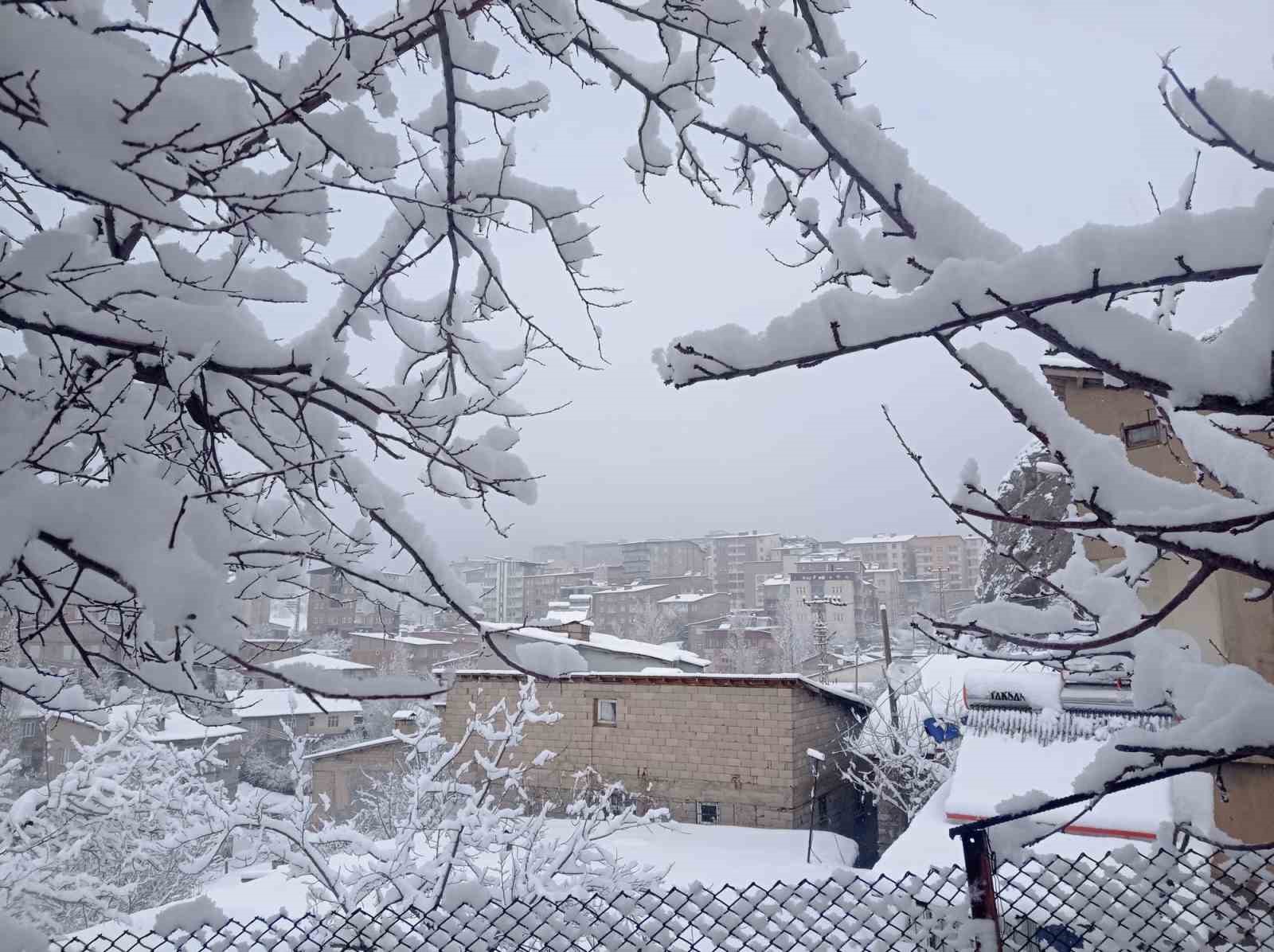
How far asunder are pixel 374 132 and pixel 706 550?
86.8m

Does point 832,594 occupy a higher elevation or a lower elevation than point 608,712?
lower

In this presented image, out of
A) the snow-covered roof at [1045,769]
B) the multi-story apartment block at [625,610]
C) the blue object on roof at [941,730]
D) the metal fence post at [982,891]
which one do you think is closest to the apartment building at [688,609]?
the multi-story apartment block at [625,610]

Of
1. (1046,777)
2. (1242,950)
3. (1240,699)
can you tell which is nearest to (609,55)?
(1240,699)

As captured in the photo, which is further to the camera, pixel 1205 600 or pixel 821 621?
pixel 821 621

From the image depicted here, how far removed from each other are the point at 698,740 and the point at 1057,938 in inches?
557

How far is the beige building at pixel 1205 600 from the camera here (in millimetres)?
3492

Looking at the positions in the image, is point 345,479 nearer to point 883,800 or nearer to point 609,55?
point 609,55

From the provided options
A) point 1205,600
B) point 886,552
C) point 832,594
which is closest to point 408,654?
point 832,594

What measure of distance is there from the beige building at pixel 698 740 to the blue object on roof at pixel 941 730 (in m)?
2.37

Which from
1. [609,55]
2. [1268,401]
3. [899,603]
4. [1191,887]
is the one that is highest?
[609,55]

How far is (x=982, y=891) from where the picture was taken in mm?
1978

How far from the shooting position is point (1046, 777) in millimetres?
5543

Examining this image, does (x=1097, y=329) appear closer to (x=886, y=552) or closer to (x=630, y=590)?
(x=630, y=590)

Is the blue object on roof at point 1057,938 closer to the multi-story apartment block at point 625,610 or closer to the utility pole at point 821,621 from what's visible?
the utility pole at point 821,621
